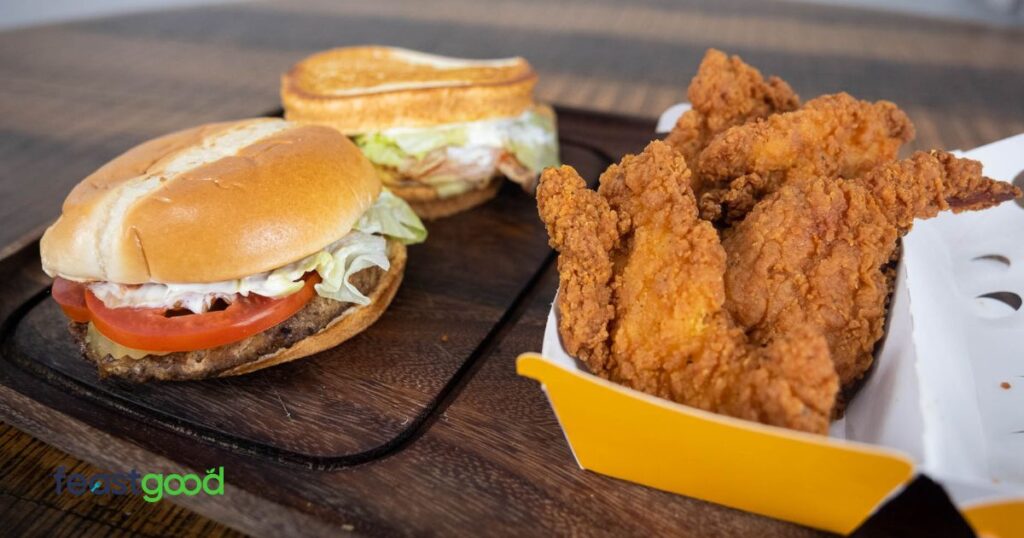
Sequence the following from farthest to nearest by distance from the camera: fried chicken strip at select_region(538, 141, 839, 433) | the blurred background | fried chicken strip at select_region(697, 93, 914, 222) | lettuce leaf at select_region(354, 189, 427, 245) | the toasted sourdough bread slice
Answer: the blurred background < the toasted sourdough bread slice < lettuce leaf at select_region(354, 189, 427, 245) < fried chicken strip at select_region(697, 93, 914, 222) < fried chicken strip at select_region(538, 141, 839, 433)

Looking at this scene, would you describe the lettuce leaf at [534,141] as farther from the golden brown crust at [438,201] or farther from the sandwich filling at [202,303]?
the sandwich filling at [202,303]

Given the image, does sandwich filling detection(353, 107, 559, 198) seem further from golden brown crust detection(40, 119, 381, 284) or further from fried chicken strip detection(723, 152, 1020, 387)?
fried chicken strip detection(723, 152, 1020, 387)

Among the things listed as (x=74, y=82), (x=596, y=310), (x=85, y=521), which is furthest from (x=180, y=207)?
(x=74, y=82)

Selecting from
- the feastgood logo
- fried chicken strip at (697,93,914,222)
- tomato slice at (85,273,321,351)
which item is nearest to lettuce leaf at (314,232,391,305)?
tomato slice at (85,273,321,351)

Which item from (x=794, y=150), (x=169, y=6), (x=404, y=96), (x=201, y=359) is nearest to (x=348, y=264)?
(x=201, y=359)

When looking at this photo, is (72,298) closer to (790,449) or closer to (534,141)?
(534,141)

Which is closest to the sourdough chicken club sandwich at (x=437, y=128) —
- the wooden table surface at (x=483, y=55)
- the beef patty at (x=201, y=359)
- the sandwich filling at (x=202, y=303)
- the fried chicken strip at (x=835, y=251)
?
the sandwich filling at (x=202, y=303)
